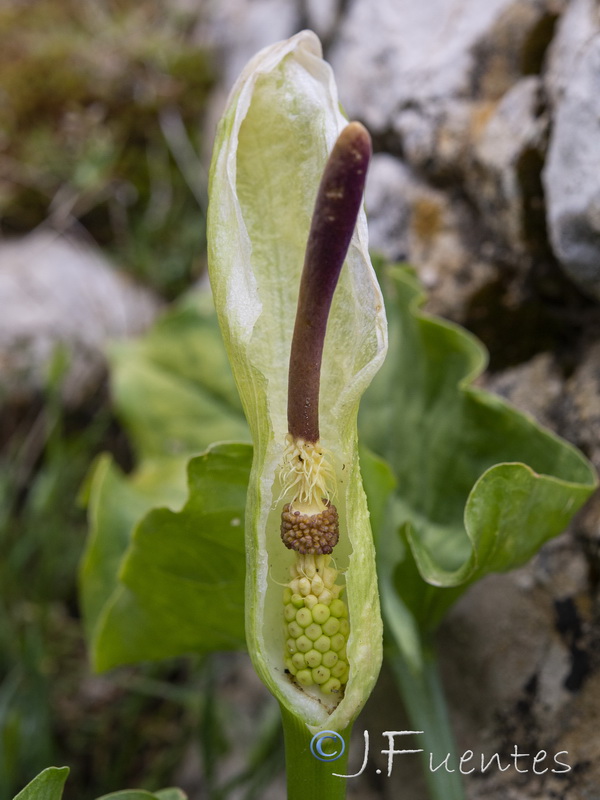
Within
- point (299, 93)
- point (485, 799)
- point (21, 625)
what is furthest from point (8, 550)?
point (299, 93)

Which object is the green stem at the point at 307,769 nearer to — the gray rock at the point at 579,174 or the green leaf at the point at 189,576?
the green leaf at the point at 189,576

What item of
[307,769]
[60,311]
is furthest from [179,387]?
[307,769]

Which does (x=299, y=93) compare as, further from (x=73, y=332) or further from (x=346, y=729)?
(x=73, y=332)

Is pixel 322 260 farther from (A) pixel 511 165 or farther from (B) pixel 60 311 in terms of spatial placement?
(B) pixel 60 311

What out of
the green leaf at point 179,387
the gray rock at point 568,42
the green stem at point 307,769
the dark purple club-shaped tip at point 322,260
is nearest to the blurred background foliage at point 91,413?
the green leaf at point 179,387

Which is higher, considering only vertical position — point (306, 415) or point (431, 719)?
point (306, 415)

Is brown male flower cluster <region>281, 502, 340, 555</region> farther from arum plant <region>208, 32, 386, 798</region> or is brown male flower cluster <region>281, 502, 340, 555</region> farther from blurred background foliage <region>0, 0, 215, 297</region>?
blurred background foliage <region>0, 0, 215, 297</region>
